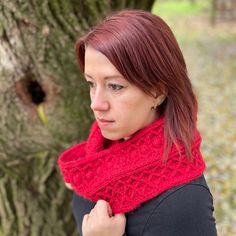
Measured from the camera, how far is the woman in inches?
59.4

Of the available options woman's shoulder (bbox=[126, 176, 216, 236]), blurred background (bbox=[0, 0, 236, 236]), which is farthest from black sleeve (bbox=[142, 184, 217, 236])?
blurred background (bbox=[0, 0, 236, 236])

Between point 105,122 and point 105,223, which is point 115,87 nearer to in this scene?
point 105,122

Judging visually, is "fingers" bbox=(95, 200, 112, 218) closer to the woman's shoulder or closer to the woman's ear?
the woman's shoulder

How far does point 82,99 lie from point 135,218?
1.01m

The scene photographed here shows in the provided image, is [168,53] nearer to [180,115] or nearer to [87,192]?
[180,115]

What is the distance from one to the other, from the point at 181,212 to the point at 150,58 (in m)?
0.63

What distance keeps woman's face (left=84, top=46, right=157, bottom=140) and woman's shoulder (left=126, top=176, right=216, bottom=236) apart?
322 millimetres

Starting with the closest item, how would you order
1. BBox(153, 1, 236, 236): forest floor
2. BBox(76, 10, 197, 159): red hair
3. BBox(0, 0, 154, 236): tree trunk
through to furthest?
BBox(76, 10, 197, 159): red hair → BBox(0, 0, 154, 236): tree trunk → BBox(153, 1, 236, 236): forest floor

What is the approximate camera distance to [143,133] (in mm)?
1659

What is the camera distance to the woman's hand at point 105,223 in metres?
1.67

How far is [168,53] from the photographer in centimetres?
155

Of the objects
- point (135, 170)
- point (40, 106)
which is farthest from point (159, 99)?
point (40, 106)

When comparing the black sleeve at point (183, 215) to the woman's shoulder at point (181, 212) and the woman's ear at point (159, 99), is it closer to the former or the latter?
the woman's shoulder at point (181, 212)

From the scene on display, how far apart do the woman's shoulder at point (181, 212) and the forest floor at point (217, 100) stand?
589 mm
